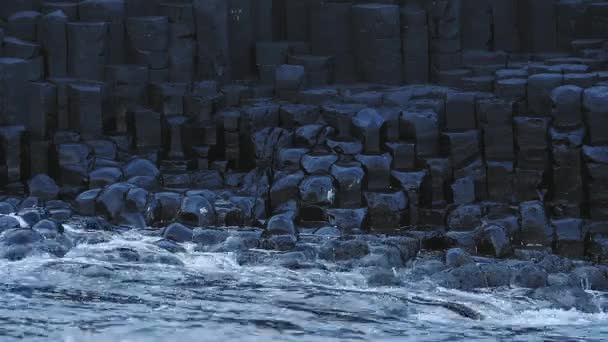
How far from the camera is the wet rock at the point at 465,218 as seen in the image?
55.0 ft

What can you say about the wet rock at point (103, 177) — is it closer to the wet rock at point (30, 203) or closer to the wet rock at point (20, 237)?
the wet rock at point (30, 203)

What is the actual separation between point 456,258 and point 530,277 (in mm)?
974

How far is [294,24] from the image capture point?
20.4 m

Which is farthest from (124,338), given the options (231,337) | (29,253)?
(29,253)

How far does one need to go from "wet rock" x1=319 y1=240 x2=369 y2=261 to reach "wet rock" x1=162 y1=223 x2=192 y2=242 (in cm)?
175

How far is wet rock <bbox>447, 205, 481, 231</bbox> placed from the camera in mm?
16750

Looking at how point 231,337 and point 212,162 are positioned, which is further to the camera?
point 212,162

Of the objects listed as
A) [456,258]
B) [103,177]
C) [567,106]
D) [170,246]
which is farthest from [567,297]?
[103,177]

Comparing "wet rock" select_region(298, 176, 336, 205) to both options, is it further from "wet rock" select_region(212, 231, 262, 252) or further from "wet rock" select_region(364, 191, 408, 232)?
"wet rock" select_region(212, 231, 262, 252)

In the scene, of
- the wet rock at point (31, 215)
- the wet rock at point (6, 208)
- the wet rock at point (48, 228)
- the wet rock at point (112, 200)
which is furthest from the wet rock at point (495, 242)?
the wet rock at point (6, 208)

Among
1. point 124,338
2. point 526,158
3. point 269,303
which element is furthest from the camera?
point 526,158

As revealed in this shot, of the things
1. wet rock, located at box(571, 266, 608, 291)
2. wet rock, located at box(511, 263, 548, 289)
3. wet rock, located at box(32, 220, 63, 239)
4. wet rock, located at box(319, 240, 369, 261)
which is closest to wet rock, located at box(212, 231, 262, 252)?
wet rock, located at box(319, 240, 369, 261)

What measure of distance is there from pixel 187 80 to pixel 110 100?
116 centimetres

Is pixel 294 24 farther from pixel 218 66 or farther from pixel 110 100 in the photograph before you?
pixel 110 100
